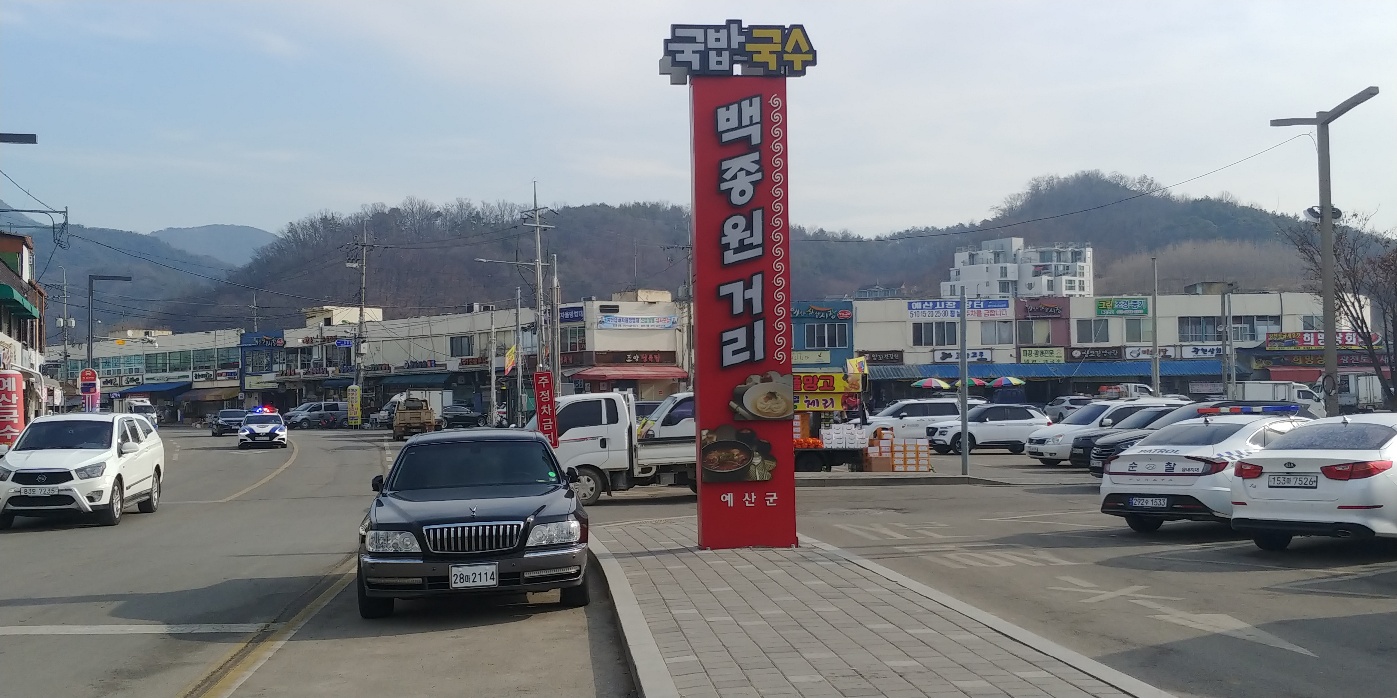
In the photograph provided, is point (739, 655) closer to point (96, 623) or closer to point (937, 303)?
point (96, 623)

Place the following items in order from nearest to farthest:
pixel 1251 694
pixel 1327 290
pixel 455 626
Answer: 1. pixel 1251 694
2. pixel 455 626
3. pixel 1327 290

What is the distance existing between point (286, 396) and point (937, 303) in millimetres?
61537

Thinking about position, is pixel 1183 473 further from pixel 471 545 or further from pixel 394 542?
pixel 394 542

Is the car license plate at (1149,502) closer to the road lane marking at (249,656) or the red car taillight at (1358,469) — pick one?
the red car taillight at (1358,469)

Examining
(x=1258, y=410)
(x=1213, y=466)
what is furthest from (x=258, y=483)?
(x=1213, y=466)

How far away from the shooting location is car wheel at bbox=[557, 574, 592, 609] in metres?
9.79

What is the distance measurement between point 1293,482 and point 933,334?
61.4 meters

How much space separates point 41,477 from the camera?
17.1m

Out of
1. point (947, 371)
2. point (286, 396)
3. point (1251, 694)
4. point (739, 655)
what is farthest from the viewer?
point (286, 396)

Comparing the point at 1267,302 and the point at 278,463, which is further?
the point at 1267,302

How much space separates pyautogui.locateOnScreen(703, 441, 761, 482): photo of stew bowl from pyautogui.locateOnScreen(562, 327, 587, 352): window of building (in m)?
60.1

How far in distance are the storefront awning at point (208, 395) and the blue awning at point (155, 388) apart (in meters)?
0.87

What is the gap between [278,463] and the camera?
121 ft

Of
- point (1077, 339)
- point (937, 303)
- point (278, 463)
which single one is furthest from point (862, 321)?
point (278, 463)
